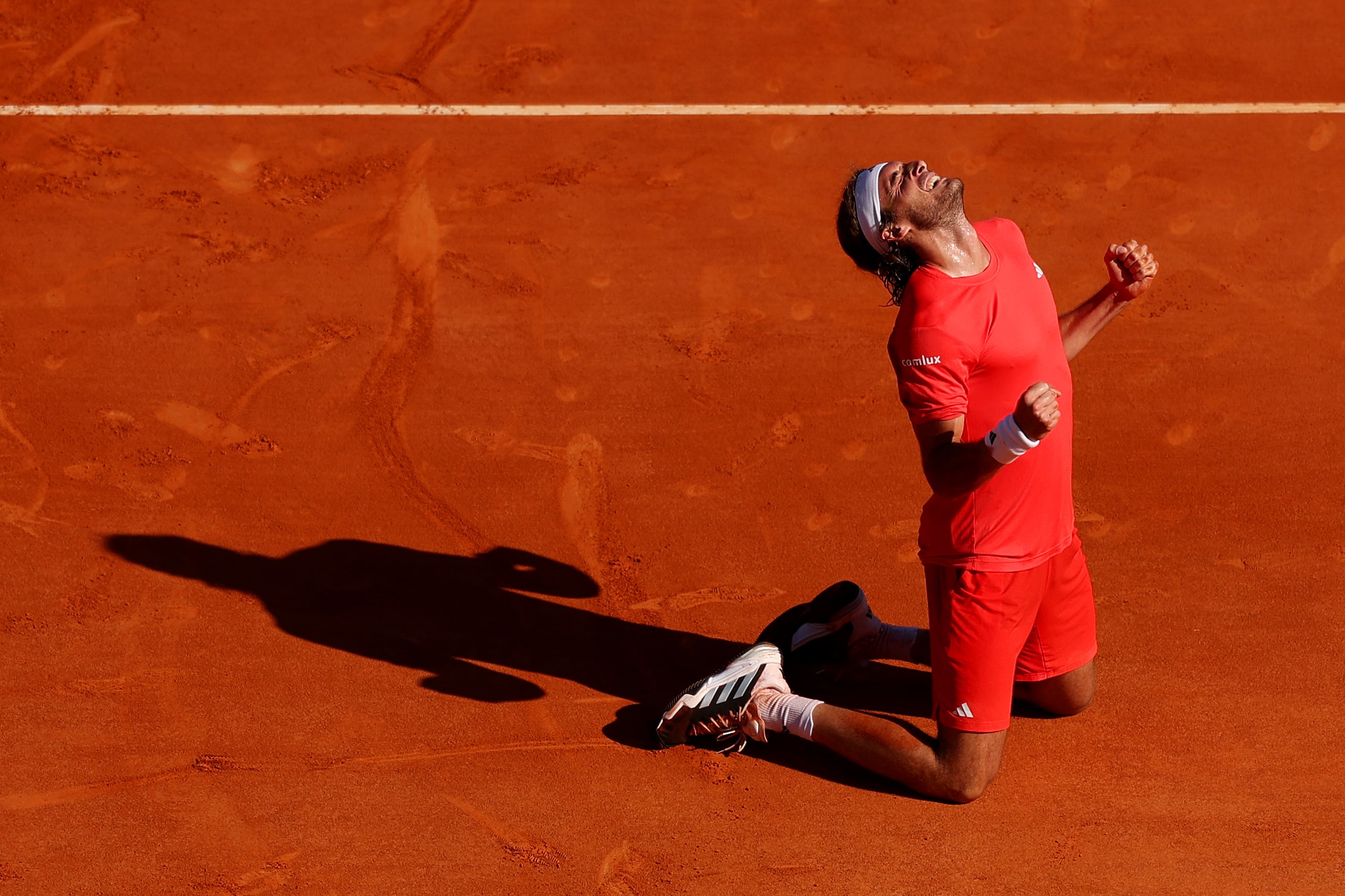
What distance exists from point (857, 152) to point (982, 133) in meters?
0.78

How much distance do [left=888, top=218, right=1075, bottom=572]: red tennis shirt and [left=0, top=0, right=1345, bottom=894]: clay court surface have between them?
1.06 metres

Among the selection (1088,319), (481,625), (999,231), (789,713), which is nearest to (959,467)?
(999,231)

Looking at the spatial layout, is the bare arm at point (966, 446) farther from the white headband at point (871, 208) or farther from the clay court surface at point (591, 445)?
the clay court surface at point (591, 445)

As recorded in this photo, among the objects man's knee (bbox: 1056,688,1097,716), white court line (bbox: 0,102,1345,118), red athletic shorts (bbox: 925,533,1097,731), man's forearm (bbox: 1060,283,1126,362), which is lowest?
man's knee (bbox: 1056,688,1097,716)

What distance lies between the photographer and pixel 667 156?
786 cm

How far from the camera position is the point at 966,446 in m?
3.94

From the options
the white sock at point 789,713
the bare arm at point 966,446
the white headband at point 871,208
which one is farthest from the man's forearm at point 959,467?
the white sock at point 789,713

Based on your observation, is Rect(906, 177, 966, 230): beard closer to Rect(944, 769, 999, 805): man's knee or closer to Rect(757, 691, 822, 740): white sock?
Rect(757, 691, 822, 740): white sock

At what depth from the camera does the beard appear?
4.21 meters

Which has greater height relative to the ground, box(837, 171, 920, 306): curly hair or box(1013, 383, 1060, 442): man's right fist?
box(837, 171, 920, 306): curly hair

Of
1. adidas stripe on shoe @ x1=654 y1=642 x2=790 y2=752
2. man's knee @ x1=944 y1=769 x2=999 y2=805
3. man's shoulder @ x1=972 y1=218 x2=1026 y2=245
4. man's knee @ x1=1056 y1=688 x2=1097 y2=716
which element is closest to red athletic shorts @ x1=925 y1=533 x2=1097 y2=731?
man's knee @ x1=944 y1=769 x2=999 y2=805

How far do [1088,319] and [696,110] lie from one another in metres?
4.01

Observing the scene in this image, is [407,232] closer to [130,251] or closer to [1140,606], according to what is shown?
[130,251]

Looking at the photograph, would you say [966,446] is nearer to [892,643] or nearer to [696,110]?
[892,643]
